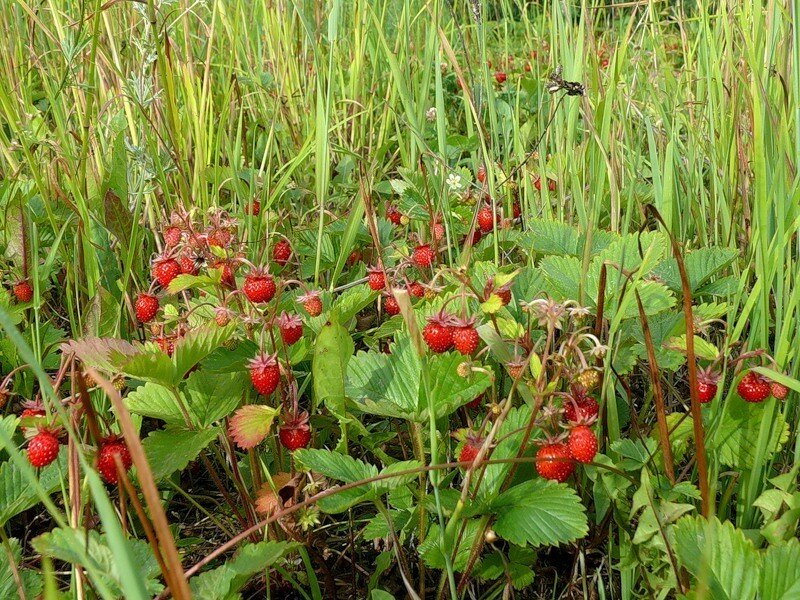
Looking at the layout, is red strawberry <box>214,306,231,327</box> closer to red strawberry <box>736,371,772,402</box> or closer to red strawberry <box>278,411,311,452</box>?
red strawberry <box>278,411,311,452</box>

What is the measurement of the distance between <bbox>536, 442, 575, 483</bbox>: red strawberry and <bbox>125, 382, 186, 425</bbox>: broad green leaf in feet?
1.60

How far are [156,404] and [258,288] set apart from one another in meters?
0.21

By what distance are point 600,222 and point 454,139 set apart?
2.25ft

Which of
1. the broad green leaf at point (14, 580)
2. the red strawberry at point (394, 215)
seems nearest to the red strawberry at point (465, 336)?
the broad green leaf at point (14, 580)

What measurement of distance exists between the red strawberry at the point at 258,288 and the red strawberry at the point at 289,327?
0.05 m

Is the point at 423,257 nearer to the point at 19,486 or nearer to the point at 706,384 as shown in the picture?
the point at 706,384

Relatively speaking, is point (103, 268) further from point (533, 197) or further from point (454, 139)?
point (454, 139)

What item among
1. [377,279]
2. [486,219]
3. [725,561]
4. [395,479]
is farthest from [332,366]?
[486,219]

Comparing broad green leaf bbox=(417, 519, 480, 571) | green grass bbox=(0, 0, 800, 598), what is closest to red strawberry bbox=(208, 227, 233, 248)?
green grass bbox=(0, 0, 800, 598)

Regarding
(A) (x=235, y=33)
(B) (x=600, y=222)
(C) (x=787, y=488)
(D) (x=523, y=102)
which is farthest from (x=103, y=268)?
(D) (x=523, y=102)

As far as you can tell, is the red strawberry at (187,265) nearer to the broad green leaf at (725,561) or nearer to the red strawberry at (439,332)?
the red strawberry at (439,332)

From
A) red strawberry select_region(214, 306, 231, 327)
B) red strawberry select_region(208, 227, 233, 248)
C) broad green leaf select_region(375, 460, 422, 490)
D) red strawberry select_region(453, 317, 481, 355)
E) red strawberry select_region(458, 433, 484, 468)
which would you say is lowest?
broad green leaf select_region(375, 460, 422, 490)

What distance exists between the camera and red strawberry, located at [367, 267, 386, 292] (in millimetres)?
1296

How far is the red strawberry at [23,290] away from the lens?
1447mm
